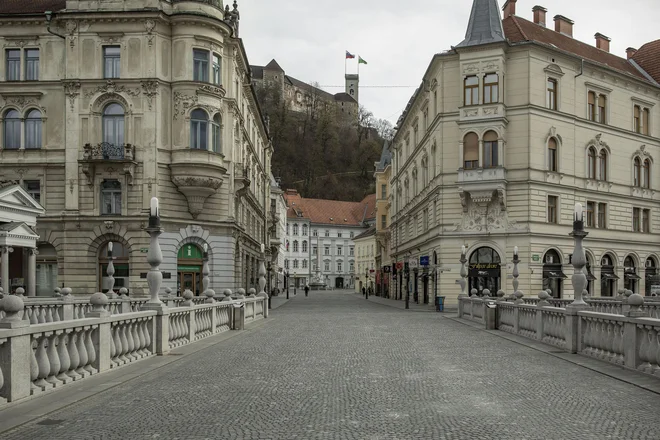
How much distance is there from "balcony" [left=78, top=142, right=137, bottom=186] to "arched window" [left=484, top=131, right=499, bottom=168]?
18.9 meters

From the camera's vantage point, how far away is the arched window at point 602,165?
41928mm

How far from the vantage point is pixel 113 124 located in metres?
35.3

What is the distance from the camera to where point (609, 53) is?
160 ft

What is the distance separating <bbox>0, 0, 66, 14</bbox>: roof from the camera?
36.9 m

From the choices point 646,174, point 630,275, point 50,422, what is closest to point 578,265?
point 50,422

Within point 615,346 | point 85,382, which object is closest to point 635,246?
point 615,346

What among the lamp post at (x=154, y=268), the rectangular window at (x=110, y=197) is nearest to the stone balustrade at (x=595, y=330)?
the lamp post at (x=154, y=268)

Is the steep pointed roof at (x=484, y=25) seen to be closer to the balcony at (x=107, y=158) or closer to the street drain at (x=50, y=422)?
the balcony at (x=107, y=158)

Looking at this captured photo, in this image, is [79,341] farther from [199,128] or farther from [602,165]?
[602,165]

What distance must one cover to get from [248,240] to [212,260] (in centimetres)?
975

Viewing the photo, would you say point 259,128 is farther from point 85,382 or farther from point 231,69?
point 85,382

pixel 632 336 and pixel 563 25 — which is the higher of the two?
pixel 563 25

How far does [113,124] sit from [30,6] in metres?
8.88

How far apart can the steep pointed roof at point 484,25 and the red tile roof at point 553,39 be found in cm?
112
